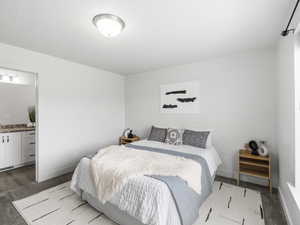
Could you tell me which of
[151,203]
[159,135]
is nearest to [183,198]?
[151,203]

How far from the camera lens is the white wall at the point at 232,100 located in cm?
258

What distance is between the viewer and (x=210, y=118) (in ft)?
10.3

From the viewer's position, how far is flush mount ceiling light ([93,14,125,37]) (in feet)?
5.41

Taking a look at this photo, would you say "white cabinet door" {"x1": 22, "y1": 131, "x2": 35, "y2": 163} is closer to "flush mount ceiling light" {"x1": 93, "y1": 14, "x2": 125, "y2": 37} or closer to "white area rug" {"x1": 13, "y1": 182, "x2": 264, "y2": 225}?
"white area rug" {"x1": 13, "y1": 182, "x2": 264, "y2": 225}

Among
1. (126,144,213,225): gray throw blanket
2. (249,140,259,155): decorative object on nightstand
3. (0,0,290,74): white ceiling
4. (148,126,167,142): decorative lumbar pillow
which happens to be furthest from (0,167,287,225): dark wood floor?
(0,0,290,74): white ceiling

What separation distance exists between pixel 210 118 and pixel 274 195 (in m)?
1.57

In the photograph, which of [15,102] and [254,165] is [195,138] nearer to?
[254,165]

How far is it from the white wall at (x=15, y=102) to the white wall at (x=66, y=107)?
73.9 inches

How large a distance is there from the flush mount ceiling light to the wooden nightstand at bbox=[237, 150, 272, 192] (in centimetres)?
270

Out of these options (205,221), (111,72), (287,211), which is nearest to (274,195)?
(287,211)

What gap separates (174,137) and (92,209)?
1.90 m

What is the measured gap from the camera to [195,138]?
2.88 m

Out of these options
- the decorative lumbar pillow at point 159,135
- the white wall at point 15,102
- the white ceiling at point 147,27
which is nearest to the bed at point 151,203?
the decorative lumbar pillow at point 159,135

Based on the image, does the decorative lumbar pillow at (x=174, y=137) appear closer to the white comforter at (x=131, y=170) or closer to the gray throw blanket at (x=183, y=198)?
the white comforter at (x=131, y=170)
